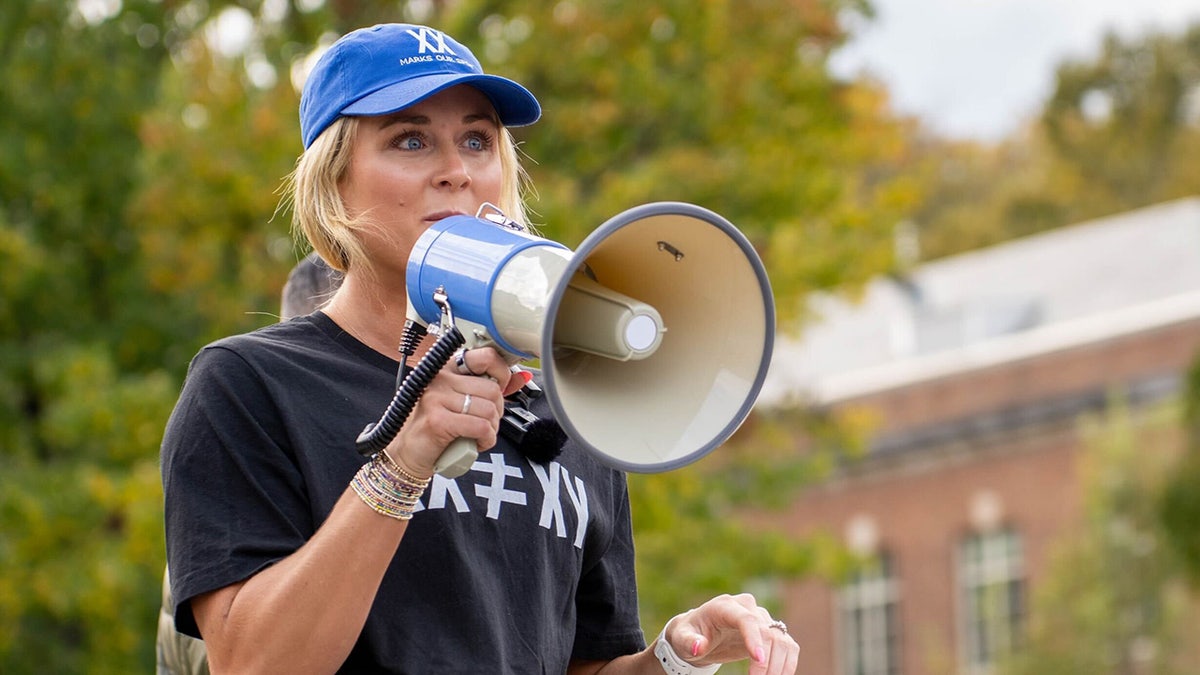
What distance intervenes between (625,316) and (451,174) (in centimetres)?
42

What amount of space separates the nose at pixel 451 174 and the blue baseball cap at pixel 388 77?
0.33 feet

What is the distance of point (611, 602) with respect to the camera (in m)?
3.34

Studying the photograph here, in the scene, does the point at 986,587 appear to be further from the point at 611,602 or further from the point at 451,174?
the point at 451,174

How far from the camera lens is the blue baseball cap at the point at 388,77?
2.97 meters

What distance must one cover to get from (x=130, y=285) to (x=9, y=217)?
0.91 meters

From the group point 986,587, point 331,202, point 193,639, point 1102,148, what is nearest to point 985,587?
point 986,587

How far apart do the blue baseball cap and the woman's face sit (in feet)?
0.11

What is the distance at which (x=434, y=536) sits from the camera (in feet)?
9.41

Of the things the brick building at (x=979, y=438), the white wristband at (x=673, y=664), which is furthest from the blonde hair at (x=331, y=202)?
the brick building at (x=979, y=438)

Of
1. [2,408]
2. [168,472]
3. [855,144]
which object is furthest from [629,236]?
[855,144]

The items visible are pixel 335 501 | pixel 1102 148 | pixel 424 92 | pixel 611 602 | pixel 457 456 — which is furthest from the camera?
pixel 1102 148

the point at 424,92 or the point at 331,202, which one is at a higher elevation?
the point at 424,92

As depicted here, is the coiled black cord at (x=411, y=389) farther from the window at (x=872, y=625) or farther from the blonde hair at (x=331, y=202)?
the window at (x=872, y=625)

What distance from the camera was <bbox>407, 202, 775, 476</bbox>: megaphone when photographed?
8.52 ft
